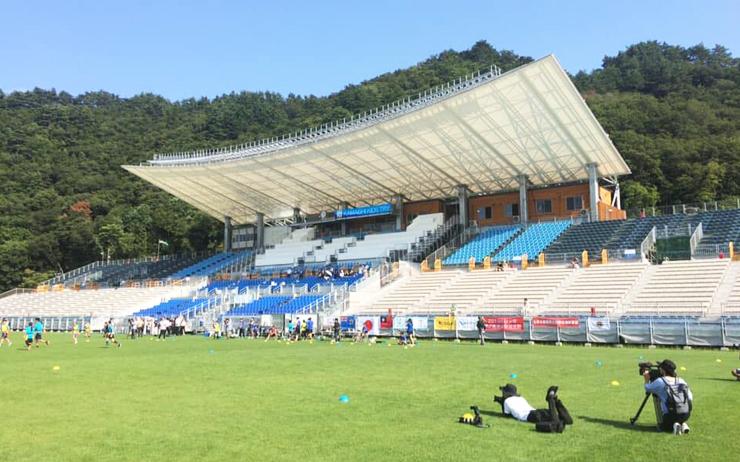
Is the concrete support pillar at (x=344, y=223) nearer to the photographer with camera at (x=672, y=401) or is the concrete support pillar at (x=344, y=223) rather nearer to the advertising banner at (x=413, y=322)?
the advertising banner at (x=413, y=322)

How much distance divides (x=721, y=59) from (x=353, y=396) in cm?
12252

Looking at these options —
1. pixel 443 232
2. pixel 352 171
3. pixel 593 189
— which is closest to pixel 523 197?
pixel 593 189

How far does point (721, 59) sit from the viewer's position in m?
108

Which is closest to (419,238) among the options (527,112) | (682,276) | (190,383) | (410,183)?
(410,183)

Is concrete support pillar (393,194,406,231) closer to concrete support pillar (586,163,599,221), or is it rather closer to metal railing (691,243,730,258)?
concrete support pillar (586,163,599,221)

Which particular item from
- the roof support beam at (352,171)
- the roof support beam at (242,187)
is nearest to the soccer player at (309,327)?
the roof support beam at (352,171)

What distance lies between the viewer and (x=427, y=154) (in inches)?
1705

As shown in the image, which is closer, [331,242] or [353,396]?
[353,396]

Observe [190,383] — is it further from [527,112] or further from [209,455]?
[527,112]

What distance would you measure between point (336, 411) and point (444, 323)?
20648mm

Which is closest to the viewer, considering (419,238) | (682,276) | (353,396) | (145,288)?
(353,396)

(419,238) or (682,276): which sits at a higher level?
(419,238)

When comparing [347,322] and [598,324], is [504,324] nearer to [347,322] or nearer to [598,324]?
[598,324]

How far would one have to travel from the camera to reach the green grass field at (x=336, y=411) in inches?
275
